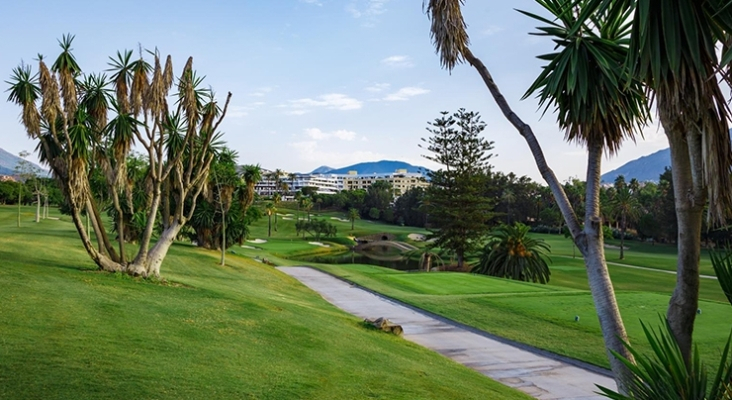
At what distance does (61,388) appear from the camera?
6293 millimetres

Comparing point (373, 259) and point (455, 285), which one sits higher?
point (455, 285)

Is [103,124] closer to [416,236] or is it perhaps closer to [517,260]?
[517,260]

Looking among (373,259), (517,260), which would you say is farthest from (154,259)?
(373,259)

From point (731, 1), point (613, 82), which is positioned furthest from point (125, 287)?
point (731, 1)

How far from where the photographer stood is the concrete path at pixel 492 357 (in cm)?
1129

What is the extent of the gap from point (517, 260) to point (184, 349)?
103 ft

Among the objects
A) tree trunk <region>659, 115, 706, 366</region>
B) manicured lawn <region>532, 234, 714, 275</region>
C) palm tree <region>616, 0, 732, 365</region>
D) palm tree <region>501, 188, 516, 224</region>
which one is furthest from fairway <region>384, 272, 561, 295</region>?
palm tree <region>501, 188, 516, 224</region>

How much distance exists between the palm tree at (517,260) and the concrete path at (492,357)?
56.6 ft

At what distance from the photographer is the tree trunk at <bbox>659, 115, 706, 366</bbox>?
4.99 metres

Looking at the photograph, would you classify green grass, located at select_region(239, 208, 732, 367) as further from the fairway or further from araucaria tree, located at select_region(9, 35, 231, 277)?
araucaria tree, located at select_region(9, 35, 231, 277)

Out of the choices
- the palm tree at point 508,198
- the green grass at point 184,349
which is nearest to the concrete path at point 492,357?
the green grass at point 184,349

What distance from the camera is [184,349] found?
8852mm

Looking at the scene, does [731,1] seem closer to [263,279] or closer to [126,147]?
[126,147]

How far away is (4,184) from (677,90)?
3346 inches
